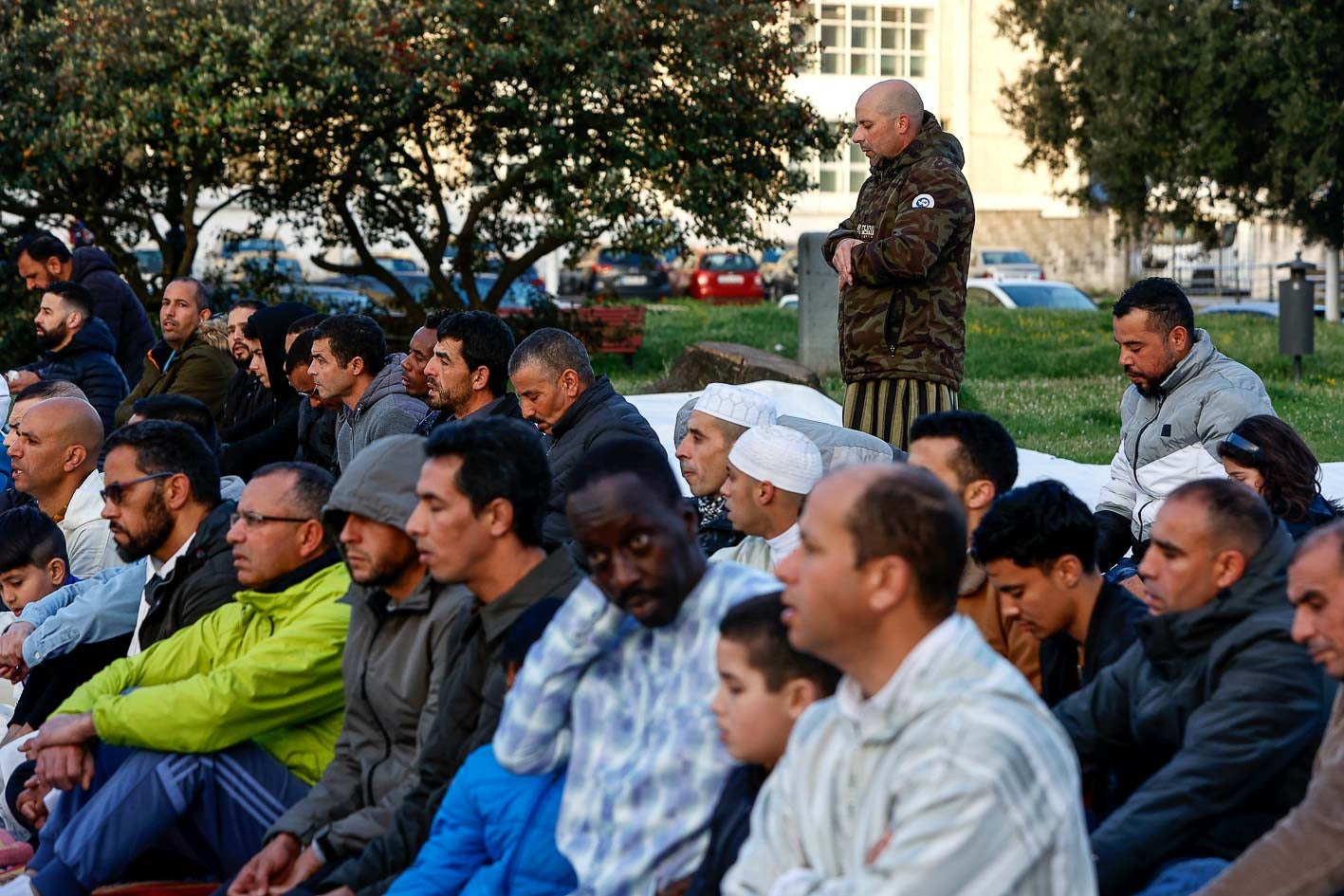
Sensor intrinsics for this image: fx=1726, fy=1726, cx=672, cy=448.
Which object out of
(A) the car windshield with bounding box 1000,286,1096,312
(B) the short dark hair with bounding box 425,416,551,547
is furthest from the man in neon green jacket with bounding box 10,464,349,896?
(A) the car windshield with bounding box 1000,286,1096,312

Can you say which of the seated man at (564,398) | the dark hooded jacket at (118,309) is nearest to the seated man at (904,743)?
the seated man at (564,398)

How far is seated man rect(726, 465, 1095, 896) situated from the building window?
141ft

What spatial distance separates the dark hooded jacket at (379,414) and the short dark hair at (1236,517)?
4170mm

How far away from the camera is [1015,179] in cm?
4994

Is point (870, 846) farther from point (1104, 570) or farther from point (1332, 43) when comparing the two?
point (1332, 43)

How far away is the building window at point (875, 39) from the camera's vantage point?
148ft

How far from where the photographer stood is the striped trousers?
6.99m

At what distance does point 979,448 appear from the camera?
199 inches

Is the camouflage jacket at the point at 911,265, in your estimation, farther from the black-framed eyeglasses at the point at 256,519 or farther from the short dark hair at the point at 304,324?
the short dark hair at the point at 304,324

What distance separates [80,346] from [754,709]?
746 cm

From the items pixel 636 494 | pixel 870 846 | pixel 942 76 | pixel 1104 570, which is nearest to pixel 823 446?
pixel 1104 570

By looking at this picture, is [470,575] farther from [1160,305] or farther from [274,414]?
[274,414]

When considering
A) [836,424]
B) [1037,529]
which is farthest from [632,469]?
[836,424]

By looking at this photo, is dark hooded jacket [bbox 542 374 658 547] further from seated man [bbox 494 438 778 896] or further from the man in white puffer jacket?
seated man [bbox 494 438 778 896]
